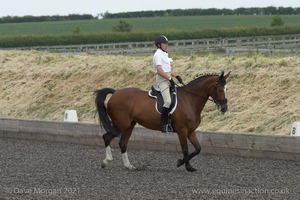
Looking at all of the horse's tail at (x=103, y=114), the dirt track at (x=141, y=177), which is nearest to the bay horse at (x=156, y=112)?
the horse's tail at (x=103, y=114)

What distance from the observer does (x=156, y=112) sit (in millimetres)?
16812

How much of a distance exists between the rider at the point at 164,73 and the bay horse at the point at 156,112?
0.18 metres

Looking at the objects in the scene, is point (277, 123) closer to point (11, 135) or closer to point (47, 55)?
point (11, 135)

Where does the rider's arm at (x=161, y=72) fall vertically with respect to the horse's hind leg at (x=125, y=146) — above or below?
above

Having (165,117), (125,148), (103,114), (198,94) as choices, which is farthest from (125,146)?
(198,94)

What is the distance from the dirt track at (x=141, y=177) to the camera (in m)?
13.5

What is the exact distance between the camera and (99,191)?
13930mm

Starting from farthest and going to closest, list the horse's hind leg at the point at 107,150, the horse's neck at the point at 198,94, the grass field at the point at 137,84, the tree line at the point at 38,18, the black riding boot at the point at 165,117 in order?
the tree line at the point at 38,18 < the grass field at the point at 137,84 < the horse's hind leg at the point at 107,150 < the horse's neck at the point at 198,94 < the black riding boot at the point at 165,117

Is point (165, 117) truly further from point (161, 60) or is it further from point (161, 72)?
point (161, 60)

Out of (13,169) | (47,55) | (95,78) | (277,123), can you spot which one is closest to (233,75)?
(277,123)

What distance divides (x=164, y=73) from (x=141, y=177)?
2.21 metres

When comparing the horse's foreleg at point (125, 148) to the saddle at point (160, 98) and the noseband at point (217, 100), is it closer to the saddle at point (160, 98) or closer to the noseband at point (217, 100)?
the saddle at point (160, 98)

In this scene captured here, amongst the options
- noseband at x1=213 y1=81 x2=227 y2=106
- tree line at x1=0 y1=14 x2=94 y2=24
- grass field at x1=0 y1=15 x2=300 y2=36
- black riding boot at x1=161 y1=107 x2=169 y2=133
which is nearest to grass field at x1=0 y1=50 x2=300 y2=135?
black riding boot at x1=161 y1=107 x2=169 y2=133

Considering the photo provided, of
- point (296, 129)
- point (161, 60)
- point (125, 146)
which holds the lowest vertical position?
point (125, 146)
